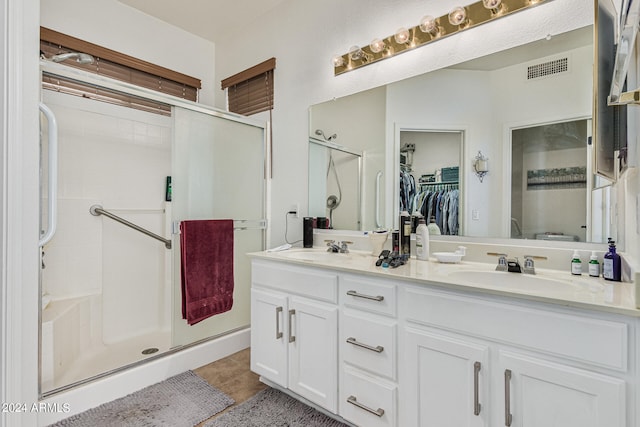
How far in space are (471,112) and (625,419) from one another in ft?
4.42

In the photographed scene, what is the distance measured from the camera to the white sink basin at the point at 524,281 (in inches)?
45.0

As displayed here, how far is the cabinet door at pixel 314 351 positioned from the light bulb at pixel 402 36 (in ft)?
5.14

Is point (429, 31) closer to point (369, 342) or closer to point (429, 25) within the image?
point (429, 25)

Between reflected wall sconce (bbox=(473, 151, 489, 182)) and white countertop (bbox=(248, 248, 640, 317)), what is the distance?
1.50ft

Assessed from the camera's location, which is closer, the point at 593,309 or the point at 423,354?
the point at 593,309

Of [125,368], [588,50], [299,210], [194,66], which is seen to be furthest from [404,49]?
[125,368]

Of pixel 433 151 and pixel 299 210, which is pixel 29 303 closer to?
pixel 299 210

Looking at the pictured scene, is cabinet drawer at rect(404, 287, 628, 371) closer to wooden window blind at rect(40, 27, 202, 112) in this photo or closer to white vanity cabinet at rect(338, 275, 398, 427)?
white vanity cabinet at rect(338, 275, 398, 427)

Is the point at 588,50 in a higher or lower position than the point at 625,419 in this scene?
higher

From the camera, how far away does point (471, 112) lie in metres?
1.64

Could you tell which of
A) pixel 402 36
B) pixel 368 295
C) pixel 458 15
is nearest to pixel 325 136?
pixel 402 36

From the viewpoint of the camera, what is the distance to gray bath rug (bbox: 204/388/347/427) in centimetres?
158

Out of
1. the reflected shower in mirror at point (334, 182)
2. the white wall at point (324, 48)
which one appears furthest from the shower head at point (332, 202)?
the white wall at point (324, 48)

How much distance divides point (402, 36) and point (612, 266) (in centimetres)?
153
